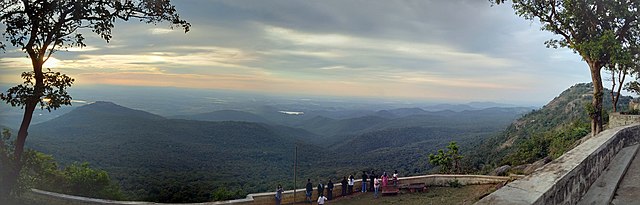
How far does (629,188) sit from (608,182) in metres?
0.29

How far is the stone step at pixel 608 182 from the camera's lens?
4605mm

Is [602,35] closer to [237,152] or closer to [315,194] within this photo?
[315,194]

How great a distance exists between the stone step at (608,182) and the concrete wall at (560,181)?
0.07 meters

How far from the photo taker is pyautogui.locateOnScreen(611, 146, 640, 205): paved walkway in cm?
478

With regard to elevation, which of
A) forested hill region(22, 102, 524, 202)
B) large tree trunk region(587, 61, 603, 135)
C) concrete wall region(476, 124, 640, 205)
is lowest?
forested hill region(22, 102, 524, 202)

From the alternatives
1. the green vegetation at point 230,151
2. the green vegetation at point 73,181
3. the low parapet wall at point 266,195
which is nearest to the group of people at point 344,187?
the low parapet wall at point 266,195

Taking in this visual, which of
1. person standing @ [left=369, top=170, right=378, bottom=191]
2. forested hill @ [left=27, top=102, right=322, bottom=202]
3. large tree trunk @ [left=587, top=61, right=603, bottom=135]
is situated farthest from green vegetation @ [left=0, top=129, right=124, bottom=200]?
large tree trunk @ [left=587, top=61, right=603, bottom=135]

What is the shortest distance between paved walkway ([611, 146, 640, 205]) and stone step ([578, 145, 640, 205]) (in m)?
0.07

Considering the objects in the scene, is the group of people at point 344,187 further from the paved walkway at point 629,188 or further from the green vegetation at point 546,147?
the green vegetation at point 546,147

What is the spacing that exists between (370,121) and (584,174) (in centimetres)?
7280

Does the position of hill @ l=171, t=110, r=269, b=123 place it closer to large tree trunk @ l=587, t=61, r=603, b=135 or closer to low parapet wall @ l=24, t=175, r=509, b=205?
low parapet wall @ l=24, t=175, r=509, b=205

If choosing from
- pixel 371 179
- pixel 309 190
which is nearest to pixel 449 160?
pixel 371 179

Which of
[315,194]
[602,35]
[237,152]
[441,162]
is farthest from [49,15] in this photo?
[237,152]

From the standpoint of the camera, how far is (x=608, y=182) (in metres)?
5.37
